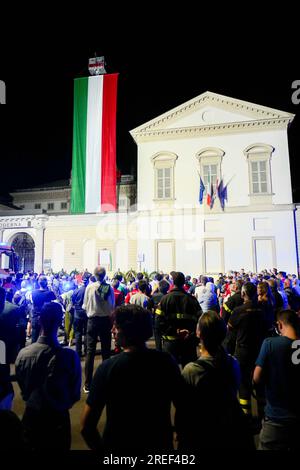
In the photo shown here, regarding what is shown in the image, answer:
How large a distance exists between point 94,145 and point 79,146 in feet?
2.16

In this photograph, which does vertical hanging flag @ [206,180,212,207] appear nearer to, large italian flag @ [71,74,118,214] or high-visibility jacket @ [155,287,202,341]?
large italian flag @ [71,74,118,214]

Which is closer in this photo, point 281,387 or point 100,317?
point 281,387

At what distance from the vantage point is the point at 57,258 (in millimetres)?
24344

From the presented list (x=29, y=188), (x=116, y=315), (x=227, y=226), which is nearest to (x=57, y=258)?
(x=227, y=226)

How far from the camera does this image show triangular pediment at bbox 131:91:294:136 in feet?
71.3

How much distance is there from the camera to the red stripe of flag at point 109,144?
12250mm

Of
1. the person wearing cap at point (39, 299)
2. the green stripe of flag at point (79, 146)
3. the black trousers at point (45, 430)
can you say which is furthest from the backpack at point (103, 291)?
the green stripe of flag at point (79, 146)

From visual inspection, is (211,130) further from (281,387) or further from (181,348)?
(281,387)

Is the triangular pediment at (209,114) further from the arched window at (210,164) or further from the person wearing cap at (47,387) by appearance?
the person wearing cap at (47,387)

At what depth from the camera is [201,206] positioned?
22031mm

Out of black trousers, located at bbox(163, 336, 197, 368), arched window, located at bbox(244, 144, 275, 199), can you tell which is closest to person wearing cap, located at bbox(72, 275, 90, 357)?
black trousers, located at bbox(163, 336, 197, 368)

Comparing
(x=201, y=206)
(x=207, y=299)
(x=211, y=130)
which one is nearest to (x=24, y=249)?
(x=201, y=206)

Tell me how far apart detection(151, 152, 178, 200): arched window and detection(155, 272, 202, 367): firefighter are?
18.2 meters

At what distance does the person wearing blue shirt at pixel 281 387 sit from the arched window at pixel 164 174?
20.2 metres
